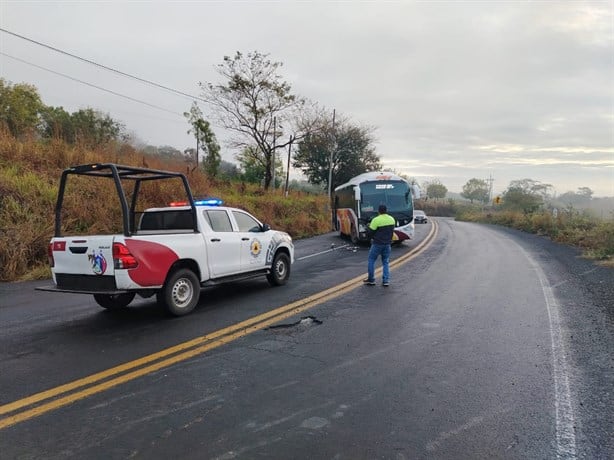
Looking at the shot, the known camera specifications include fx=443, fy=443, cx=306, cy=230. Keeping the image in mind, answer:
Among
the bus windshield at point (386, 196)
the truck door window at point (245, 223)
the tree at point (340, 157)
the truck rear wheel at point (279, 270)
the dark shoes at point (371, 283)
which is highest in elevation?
the tree at point (340, 157)

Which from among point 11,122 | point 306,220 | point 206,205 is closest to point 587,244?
point 306,220

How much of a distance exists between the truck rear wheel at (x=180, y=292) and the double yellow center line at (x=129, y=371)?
1.04m

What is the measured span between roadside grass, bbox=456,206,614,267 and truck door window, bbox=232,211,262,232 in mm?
10826

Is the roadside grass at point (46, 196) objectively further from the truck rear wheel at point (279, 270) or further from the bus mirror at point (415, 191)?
the bus mirror at point (415, 191)

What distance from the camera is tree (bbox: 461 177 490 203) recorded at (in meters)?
125

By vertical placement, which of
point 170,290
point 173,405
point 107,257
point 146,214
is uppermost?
point 146,214

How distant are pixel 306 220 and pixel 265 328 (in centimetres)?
2057

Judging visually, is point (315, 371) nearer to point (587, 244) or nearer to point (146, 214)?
point (146, 214)

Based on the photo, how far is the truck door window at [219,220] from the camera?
7727 mm

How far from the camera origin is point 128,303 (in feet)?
24.8

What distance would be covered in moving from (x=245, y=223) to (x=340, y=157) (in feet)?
142

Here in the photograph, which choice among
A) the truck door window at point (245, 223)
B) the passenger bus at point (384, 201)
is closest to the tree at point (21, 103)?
the passenger bus at point (384, 201)

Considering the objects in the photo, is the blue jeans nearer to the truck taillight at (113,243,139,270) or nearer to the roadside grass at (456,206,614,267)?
the truck taillight at (113,243,139,270)

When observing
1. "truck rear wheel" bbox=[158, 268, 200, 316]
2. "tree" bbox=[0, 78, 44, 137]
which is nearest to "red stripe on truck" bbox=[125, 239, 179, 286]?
"truck rear wheel" bbox=[158, 268, 200, 316]
